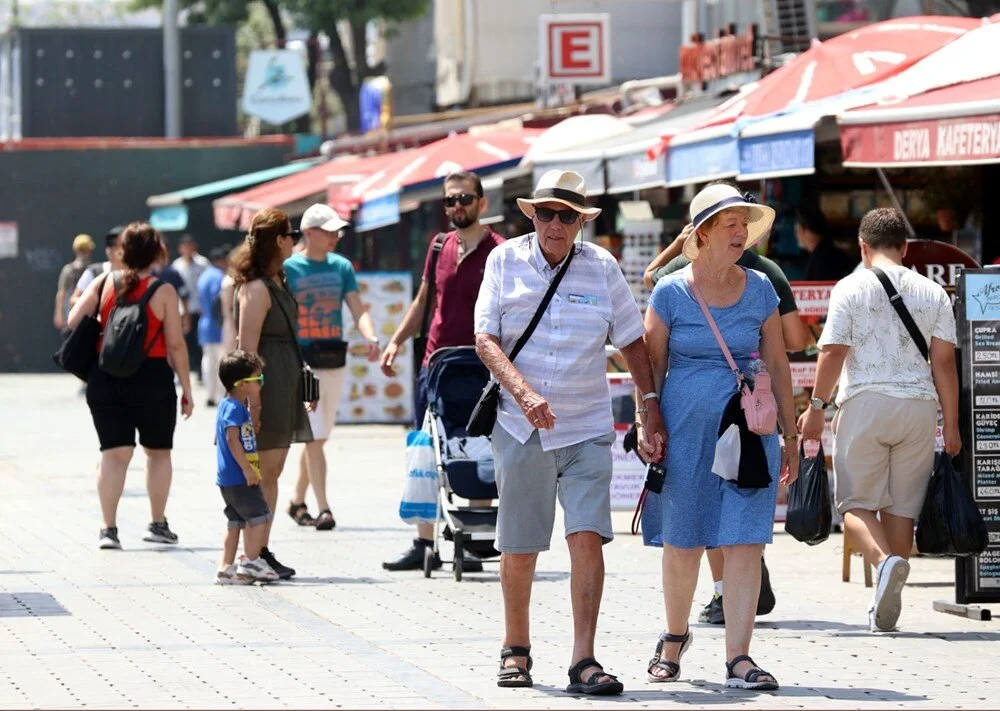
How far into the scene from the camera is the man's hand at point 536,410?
7121 millimetres

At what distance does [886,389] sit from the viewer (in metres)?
8.99

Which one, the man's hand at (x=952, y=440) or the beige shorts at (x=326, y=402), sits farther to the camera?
the beige shorts at (x=326, y=402)

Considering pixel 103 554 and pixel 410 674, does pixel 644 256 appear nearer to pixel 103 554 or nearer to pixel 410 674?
pixel 103 554

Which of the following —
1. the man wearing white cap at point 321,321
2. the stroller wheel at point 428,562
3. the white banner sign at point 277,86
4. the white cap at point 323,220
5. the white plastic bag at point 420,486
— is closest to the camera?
the white plastic bag at point 420,486

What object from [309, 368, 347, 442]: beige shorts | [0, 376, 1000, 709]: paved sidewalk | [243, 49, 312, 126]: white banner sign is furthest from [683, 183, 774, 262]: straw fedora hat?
[243, 49, 312, 126]: white banner sign

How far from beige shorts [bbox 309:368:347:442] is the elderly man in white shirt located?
16.8ft

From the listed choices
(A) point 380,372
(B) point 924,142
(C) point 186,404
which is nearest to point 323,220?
(C) point 186,404

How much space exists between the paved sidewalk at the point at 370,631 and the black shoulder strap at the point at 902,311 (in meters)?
1.23

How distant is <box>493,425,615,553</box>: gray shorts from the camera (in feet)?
24.3

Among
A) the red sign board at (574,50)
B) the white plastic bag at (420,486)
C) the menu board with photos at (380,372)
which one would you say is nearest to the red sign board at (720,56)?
the red sign board at (574,50)

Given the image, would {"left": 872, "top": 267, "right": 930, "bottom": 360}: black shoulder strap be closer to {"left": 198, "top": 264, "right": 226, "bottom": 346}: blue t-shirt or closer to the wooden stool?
the wooden stool

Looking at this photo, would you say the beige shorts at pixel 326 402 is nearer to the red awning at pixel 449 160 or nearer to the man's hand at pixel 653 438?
the man's hand at pixel 653 438

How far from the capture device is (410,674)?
7652 mm

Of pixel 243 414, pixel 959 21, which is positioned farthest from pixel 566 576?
pixel 959 21
